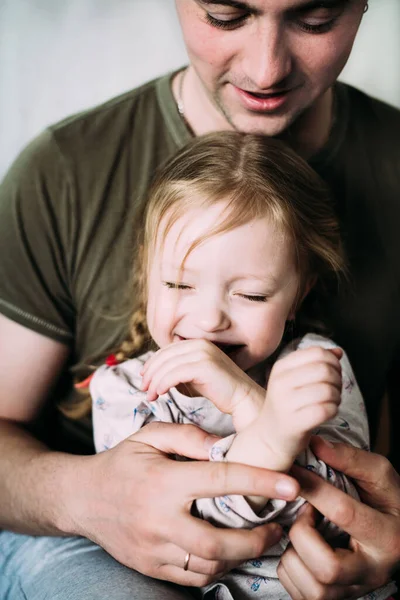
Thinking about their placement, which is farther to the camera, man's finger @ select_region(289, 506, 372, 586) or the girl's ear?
the girl's ear

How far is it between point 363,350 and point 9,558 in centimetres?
78

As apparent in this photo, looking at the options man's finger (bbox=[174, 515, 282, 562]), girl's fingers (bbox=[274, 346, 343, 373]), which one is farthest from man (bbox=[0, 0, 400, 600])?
girl's fingers (bbox=[274, 346, 343, 373])

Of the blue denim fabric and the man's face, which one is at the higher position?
the man's face

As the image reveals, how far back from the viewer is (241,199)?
1.04 m

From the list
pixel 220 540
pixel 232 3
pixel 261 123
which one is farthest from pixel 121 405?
pixel 232 3

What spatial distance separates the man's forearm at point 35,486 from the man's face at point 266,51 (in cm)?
66

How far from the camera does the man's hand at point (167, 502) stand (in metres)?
0.87

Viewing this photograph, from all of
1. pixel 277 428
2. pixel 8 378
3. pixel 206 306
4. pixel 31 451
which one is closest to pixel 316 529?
pixel 277 428

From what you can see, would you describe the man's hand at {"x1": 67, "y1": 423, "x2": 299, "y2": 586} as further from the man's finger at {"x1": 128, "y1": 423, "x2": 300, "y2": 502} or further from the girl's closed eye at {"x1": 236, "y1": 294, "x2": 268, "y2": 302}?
the girl's closed eye at {"x1": 236, "y1": 294, "x2": 268, "y2": 302}

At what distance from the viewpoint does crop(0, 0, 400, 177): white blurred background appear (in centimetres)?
152

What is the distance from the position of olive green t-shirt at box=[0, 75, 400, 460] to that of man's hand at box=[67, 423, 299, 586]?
0.34 meters

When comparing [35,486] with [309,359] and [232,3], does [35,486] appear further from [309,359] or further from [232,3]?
[232,3]

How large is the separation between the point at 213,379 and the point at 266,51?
0.53 metres

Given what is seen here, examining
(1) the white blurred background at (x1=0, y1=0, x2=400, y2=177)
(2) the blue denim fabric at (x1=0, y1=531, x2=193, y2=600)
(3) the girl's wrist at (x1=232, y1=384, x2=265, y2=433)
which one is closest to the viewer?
(3) the girl's wrist at (x1=232, y1=384, x2=265, y2=433)
